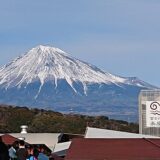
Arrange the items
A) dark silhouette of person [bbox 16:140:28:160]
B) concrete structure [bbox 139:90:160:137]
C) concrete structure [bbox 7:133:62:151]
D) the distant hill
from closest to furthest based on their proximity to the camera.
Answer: dark silhouette of person [bbox 16:140:28:160]
concrete structure [bbox 139:90:160:137]
concrete structure [bbox 7:133:62:151]
the distant hill

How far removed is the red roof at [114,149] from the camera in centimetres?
1673

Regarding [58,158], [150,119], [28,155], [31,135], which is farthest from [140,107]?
[28,155]

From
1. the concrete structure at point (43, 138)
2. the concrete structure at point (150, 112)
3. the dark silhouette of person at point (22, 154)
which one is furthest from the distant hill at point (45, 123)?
the dark silhouette of person at point (22, 154)

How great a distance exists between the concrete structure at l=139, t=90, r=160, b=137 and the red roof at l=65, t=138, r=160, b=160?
75.8 ft

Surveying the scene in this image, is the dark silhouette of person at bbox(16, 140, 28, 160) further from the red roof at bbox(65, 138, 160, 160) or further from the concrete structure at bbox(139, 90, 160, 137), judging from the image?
the concrete structure at bbox(139, 90, 160, 137)

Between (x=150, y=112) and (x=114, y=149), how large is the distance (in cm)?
2376

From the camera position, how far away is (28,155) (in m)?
19.6

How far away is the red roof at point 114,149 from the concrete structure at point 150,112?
2310 cm

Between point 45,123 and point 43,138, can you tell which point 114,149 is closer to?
point 43,138

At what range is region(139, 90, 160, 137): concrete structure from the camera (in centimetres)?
4109

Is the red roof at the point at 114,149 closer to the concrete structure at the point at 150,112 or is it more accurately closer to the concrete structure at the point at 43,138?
the concrete structure at the point at 150,112

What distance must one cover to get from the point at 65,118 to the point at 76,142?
227 ft

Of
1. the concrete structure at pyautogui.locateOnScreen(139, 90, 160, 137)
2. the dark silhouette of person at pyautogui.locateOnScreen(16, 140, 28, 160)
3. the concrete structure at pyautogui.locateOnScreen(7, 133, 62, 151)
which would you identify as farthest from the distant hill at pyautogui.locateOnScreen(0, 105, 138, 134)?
the dark silhouette of person at pyautogui.locateOnScreen(16, 140, 28, 160)

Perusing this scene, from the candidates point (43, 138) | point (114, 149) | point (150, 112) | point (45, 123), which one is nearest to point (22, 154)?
point (114, 149)
